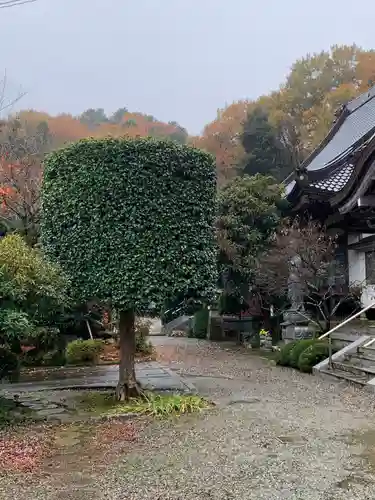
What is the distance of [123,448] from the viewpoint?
5.48m

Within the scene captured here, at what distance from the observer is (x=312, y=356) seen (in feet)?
35.5

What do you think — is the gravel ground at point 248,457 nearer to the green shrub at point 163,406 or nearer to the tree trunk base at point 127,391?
the green shrub at point 163,406

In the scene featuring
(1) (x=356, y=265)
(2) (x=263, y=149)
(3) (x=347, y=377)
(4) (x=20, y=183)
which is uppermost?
(2) (x=263, y=149)

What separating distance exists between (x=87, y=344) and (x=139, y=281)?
6206 mm

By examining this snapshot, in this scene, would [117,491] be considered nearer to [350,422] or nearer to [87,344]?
[350,422]

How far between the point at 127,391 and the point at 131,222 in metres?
2.58

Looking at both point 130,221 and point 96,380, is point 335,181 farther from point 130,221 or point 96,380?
point 130,221

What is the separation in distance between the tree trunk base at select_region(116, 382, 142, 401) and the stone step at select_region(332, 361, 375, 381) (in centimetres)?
403

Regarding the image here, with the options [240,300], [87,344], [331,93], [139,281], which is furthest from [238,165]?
[139,281]

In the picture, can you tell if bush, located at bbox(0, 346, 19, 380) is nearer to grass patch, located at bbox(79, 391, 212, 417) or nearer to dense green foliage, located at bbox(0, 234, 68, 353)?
dense green foliage, located at bbox(0, 234, 68, 353)

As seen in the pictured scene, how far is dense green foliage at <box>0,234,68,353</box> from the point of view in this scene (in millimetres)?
6262

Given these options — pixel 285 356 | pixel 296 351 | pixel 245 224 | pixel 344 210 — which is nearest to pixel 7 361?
pixel 296 351

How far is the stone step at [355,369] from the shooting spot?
9.20 m

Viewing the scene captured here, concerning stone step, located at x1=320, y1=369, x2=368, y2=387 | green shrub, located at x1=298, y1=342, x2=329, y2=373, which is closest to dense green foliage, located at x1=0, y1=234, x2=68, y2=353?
stone step, located at x1=320, y1=369, x2=368, y2=387
